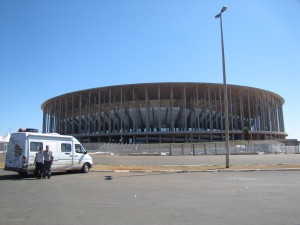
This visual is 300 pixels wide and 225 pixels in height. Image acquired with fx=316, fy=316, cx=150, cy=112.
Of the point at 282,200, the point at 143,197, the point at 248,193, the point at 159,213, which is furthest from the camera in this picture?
the point at 248,193

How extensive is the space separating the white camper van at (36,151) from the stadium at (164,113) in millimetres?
55925

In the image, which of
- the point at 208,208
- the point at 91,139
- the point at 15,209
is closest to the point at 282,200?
the point at 208,208

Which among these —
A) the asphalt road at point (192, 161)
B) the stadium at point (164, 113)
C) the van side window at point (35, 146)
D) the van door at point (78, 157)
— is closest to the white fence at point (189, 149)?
the asphalt road at point (192, 161)

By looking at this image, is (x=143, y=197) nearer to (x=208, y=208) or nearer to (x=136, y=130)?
(x=208, y=208)

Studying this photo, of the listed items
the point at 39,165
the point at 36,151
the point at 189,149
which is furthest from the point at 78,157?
the point at 189,149

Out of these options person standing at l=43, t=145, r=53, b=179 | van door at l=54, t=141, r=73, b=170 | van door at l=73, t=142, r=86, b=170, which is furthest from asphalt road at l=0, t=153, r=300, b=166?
person standing at l=43, t=145, r=53, b=179

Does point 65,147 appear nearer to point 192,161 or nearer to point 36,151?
point 36,151

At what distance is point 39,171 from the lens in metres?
15.9

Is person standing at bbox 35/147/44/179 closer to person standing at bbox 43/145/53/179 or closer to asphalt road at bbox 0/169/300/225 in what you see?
person standing at bbox 43/145/53/179

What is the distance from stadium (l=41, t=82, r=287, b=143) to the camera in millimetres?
77500

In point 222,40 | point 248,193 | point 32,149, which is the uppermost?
point 222,40

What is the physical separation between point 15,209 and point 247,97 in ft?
280

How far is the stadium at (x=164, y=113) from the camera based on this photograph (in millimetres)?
77500

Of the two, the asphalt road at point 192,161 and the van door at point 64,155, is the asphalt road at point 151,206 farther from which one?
the asphalt road at point 192,161
